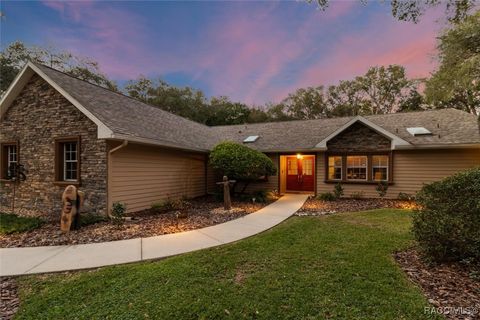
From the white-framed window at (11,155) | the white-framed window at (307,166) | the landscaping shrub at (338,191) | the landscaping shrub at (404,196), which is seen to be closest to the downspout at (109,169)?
the white-framed window at (11,155)

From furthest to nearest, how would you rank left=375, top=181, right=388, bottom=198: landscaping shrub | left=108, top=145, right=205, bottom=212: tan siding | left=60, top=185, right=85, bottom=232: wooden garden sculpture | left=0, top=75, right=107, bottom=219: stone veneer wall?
1. left=375, top=181, right=388, bottom=198: landscaping shrub
2. left=108, top=145, right=205, bottom=212: tan siding
3. left=0, top=75, right=107, bottom=219: stone veneer wall
4. left=60, top=185, right=85, bottom=232: wooden garden sculpture

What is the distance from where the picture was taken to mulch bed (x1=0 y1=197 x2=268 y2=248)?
557 cm

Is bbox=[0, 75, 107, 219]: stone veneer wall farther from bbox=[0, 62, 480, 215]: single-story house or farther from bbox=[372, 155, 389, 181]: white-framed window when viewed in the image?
bbox=[372, 155, 389, 181]: white-framed window

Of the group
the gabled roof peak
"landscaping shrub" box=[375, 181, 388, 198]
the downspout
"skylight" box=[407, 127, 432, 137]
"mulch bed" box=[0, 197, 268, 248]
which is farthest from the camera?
"skylight" box=[407, 127, 432, 137]

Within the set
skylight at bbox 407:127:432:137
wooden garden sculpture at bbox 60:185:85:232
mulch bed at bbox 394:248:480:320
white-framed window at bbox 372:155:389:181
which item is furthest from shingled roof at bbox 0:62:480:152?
mulch bed at bbox 394:248:480:320

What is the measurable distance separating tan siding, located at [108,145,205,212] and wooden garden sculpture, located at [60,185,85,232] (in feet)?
3.38

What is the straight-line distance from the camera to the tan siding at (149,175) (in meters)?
7.60

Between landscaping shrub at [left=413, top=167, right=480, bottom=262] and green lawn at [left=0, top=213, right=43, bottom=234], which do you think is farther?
green lawn at [left=0, top=213, right=43, bottom=234]

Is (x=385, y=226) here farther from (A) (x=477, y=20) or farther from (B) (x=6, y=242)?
(B) (x=6, y=242)

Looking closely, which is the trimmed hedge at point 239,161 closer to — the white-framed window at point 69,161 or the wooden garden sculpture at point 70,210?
Answer: the white-framed window at point 69,161

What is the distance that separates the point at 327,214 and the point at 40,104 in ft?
35.3

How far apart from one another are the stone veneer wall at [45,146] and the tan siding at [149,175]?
0.44 m

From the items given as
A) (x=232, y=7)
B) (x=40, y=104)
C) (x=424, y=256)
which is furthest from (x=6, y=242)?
(x=232, y=7)

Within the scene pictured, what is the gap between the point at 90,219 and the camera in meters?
6.93
